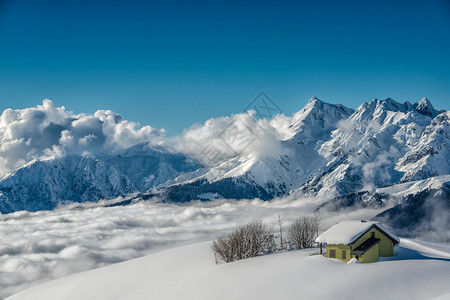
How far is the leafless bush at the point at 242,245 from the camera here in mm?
99562

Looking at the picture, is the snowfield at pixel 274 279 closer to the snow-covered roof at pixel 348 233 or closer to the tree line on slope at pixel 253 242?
the snow-covered roof at pixel 348 233

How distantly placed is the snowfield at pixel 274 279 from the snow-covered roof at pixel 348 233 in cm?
371

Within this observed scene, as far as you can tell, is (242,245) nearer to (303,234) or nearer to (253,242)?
(253,242)

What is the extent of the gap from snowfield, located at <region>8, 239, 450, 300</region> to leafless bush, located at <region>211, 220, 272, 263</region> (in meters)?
3.38

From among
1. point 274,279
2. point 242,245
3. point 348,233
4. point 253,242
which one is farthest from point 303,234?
point 274,279

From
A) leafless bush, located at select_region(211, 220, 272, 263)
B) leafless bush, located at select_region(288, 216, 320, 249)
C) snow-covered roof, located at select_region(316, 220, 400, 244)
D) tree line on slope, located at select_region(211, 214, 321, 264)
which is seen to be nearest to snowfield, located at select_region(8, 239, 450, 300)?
leafless bush, located at select_region(211, 220, 272, 263)

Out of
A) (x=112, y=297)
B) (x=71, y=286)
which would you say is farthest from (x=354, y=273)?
(x=71, y=286)

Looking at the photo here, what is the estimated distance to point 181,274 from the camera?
92688 mm

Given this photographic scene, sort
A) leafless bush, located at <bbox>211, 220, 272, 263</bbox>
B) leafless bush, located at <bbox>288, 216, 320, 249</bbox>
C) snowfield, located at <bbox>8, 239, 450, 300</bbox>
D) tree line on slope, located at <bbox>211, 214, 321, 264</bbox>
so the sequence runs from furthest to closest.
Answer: leafless bush, located at <bbox>288, 216, 320, 249</bbox>
tree line on slope, located at <bbox>211, 214, 321, 264</bbox>
leafless bush, located at <bbox>211, 220, 272, 263</bbox>
snowfield, located at <bbox>8, 239, 450, 300</bbox>

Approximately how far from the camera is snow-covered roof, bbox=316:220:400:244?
84625 millimetres

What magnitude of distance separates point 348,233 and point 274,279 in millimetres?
18672

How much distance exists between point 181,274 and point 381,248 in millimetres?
38913

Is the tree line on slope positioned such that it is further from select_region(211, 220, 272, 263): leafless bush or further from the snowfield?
the snowfield

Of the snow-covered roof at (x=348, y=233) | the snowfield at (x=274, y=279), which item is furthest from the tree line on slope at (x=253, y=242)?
the snow-covered roof at (x=348, y=233)
